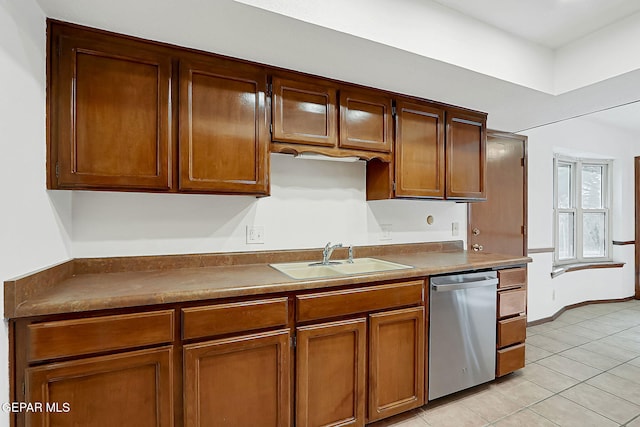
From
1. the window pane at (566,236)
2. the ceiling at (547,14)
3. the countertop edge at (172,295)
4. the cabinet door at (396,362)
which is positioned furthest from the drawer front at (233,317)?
the window pane at (566,236)

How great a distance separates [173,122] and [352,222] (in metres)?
1.41

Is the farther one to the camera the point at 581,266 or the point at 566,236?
the point at 566,236

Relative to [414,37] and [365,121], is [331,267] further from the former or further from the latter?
[414,37]

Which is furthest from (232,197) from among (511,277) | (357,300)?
(511,277)

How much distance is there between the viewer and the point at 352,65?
6.20 ft

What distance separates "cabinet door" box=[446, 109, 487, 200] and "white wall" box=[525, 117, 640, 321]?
1.31 metres

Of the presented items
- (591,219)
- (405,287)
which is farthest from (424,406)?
(591,219)

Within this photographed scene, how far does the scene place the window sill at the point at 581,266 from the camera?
3.94m

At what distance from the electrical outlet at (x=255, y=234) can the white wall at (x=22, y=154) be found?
3.24ft

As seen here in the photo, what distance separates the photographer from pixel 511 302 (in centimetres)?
240

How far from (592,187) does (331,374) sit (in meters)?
5.17

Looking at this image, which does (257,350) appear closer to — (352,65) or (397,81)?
(352,65)

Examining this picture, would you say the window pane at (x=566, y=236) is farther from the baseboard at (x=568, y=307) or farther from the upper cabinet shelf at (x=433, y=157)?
the upper cabinet shelf at (x=433, y=157)

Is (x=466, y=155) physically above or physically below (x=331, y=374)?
above
